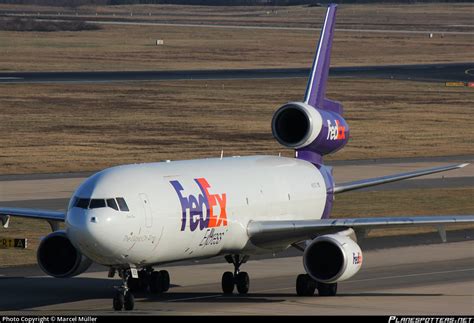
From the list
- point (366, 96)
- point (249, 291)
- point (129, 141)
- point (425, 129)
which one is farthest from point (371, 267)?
point (366, 96)

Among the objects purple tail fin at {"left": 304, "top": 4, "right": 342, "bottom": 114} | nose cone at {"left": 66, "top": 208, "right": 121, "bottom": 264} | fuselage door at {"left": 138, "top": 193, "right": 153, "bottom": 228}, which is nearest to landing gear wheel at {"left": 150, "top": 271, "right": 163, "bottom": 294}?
fuselage door at {"left": 138, "top": 193, "right": 153, "bottom": 228}

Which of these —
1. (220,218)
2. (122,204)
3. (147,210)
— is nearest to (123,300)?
(147,210)

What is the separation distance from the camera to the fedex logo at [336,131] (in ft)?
144

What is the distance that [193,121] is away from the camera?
97000mm

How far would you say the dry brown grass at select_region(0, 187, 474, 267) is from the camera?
5319 centimetres

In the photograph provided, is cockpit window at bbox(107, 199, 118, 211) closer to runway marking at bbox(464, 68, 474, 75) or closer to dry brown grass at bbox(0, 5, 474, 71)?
dry brown grass at bbox(0, 5, 474, 71)

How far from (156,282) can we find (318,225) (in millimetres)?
5424

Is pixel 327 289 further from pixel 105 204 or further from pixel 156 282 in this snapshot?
pixel 105 204

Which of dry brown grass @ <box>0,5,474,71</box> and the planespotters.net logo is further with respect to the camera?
dry brown grass @ <box>0,5,474,71</box>

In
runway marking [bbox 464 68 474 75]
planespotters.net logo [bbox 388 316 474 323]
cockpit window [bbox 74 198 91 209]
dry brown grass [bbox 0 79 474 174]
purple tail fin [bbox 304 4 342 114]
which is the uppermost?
runway marking [bbox 464 68 474 75]

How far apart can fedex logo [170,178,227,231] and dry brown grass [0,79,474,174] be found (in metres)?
37.3

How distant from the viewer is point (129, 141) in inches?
3356

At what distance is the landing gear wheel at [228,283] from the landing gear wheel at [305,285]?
2055 mm

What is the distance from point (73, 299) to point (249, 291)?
5.53 meters
